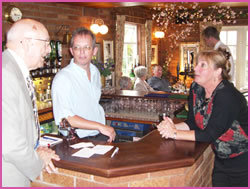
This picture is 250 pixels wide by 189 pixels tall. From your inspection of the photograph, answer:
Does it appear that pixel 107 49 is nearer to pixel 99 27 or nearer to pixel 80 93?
pixel 99 27

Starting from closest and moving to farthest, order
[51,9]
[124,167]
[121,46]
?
[124,167], [51,9], [121,46]

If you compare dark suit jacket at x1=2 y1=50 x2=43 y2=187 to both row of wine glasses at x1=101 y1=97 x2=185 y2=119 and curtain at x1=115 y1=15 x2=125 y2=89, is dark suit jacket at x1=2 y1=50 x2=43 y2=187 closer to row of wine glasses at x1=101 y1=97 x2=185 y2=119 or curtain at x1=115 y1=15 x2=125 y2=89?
row of wine glasses at x1=101 y1=97 x2=185 y2=119

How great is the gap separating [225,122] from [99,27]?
17.1 feet

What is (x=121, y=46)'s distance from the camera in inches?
303

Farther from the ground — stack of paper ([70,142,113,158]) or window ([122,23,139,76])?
window ([122,23,139,76])

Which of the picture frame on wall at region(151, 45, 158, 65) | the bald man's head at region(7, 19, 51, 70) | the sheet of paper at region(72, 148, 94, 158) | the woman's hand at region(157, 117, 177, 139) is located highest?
the picture frame on wall at region(151, 45, 158, 65)

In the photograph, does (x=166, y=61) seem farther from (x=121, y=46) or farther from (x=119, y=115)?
(x=119, y=115)

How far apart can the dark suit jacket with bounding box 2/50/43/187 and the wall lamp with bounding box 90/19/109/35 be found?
5319mm

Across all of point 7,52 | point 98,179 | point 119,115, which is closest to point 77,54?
point 7,52

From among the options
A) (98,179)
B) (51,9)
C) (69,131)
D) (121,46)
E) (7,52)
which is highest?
(51,9)

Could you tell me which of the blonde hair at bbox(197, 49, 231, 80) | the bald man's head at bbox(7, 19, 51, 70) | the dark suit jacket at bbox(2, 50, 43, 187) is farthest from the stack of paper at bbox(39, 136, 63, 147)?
the blonde hair at bbox(197, 49, 231, 80)

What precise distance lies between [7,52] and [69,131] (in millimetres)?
863

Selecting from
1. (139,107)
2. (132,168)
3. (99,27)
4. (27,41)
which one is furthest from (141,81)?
(27,41)

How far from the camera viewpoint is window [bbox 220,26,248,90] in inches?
366
